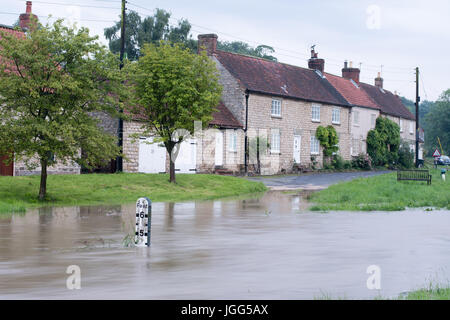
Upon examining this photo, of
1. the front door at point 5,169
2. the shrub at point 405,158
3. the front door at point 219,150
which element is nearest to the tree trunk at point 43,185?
the front door at point 5,169

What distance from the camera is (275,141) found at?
46.7 meters

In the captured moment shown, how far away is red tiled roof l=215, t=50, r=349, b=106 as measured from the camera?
4506 cm

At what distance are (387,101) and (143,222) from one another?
2206 inches

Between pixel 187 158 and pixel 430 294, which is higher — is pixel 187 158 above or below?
above

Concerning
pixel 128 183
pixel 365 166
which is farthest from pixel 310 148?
pixel 128 183

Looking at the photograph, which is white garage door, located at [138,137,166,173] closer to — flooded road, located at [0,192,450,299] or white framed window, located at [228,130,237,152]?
white framed window, located at [228,130,237,152]

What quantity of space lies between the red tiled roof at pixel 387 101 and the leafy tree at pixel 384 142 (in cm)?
179

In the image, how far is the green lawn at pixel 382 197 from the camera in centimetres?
2269

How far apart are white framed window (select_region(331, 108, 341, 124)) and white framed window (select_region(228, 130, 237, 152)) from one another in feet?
41.3

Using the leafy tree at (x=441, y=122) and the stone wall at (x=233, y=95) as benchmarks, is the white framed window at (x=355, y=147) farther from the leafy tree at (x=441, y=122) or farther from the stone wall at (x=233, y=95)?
the leafy tree at (x=441, y=122)

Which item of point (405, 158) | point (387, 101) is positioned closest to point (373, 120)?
point (405, 158)

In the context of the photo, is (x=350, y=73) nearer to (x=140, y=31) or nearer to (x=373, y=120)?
(x=373, y=120)

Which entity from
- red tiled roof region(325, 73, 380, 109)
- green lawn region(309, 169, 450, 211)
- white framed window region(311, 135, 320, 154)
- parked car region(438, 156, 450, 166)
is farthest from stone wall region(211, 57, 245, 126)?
parked car region(438, 156, 450, 166)
